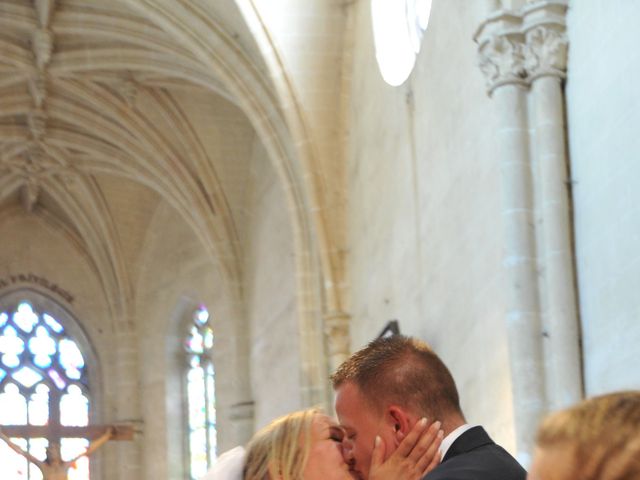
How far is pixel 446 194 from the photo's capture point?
35.9ft

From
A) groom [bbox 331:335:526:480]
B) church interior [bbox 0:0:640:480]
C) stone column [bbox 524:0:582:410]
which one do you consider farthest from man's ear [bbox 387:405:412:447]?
Result: stone column [bbox 524:0:582:410]

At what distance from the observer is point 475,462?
2676 mm

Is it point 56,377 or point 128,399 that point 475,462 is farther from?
point 56,377

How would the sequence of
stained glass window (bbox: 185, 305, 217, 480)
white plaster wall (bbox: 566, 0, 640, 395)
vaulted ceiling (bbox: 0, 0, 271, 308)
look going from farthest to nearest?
stained glass window (bbox: 185, 305, 217, 480)
vaulted ceiling (bbox: 0, 0, 271, 308)
white plaster wall (bbox: 566, 0, 640, 395)

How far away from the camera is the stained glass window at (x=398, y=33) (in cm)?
1234

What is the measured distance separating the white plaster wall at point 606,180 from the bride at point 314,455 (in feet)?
15.7

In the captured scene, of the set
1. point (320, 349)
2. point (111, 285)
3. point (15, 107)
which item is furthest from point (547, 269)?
point (111, 285)

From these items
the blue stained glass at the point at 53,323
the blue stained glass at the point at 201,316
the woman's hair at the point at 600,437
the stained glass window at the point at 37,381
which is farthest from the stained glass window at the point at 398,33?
the blue stained glass at the point at 53,323

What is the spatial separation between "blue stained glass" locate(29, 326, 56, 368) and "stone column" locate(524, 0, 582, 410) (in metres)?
14.8

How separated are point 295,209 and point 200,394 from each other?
6.29 meters

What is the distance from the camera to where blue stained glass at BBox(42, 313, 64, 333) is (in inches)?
893

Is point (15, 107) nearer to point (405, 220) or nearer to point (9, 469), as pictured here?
point (9, 469)

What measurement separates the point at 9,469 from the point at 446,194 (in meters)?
13.1

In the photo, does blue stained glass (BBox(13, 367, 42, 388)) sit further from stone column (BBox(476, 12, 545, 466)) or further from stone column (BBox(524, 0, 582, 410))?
stone column (BBox(524, 0, 582, 410))
